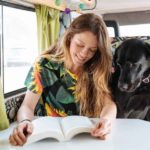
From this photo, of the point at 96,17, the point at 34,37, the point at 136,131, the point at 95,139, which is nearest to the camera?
the point at 95,139

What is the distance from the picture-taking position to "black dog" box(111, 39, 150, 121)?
1422 mm

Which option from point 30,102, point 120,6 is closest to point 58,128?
point 30,102

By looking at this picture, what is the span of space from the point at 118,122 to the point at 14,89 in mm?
687

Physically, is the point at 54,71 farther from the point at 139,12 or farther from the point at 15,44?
the point at 139,12

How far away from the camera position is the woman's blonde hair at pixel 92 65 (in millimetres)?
1362

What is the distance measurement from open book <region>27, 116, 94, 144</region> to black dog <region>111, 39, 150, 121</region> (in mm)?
406

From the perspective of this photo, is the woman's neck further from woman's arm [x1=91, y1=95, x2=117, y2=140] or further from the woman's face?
woman's arm [x1=91, y1=95, x2=117, y2=140]

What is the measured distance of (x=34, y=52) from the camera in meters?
1.97

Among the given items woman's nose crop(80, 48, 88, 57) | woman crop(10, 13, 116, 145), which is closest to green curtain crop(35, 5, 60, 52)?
woman crop(10, 13, 116, 145)

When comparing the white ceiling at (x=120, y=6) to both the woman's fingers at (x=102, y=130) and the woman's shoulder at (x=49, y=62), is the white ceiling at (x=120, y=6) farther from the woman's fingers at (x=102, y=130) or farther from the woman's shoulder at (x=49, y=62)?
the woman's fingers at (x=102, y=130)

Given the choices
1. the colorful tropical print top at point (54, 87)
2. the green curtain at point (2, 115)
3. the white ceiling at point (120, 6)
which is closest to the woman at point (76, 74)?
the colorful tropical print top at point (54, 87)

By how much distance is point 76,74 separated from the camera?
145 cm

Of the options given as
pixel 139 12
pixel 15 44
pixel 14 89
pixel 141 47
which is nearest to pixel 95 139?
pixel 141 47

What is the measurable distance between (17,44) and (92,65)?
59 centimetres
